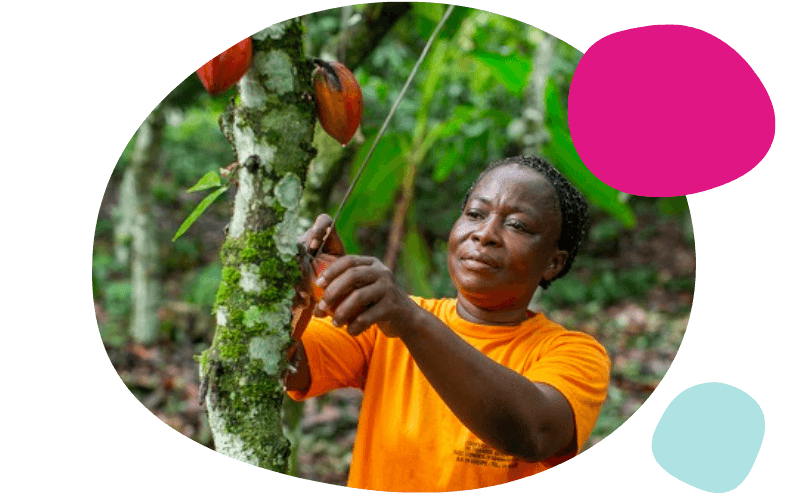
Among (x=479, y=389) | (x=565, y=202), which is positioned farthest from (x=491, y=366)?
(x=565, y=202)

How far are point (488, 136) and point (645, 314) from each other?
4.68 ft

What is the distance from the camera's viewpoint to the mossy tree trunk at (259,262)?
94 centimetres

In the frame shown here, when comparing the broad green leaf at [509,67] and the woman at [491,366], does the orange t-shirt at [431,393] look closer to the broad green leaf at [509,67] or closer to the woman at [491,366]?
the woman at [491,366]

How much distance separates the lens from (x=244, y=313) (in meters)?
0.94

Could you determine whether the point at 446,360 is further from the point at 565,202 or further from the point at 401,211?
→ the point at 401,211

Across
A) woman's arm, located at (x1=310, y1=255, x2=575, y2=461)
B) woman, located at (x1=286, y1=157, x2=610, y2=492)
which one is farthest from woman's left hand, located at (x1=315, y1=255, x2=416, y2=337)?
woman, located at (x1=286, y1=157, x2=610, y2=492)

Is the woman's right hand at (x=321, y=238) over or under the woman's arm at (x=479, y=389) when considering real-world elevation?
over

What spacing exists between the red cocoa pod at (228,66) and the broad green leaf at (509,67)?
1093mm

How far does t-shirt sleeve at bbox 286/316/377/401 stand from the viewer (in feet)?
3.64

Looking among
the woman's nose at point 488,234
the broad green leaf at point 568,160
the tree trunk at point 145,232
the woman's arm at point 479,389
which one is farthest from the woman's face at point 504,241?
the tree trunk at point 145,232

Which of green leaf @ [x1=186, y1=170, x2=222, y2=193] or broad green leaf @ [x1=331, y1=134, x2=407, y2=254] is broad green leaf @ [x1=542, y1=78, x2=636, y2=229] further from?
green leaf @ [x1=186, y1=170, x2=222, y2=193]

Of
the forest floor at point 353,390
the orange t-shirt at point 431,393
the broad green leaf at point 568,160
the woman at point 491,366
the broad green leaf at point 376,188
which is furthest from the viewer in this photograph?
the forest floor at point 353,390

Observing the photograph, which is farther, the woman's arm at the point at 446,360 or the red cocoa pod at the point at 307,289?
the red cocoa pod at the point at 307,289

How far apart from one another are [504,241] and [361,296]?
1.09 ft
